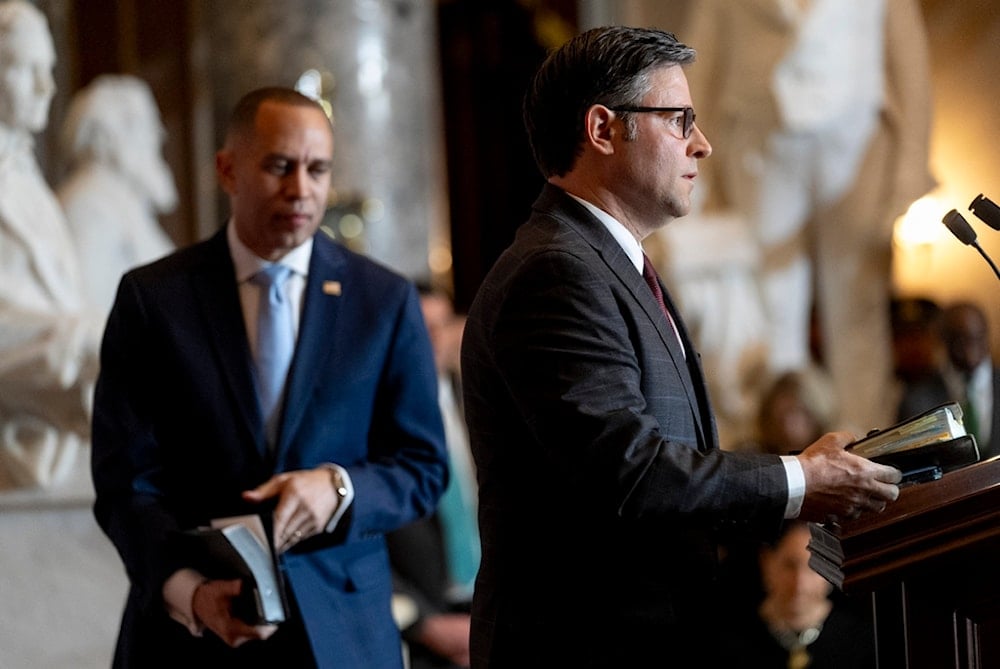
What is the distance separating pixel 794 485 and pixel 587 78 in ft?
2.34

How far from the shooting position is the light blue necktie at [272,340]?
2.85 metres

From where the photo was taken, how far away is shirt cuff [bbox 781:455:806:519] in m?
2.09

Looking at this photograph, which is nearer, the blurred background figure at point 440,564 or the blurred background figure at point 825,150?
the blurred background figure at point 440,564

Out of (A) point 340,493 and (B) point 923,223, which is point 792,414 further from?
(A) point 340,493

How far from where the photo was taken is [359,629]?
2.80 m

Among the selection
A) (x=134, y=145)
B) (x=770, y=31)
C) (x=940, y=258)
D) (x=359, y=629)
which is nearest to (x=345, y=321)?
(x=359, y=629)

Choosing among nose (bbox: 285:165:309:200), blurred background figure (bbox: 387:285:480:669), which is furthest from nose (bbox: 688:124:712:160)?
blurred background figure (bbox: 387:285:480:669)

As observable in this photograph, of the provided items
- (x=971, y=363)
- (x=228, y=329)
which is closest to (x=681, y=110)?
(x=228, y=329)

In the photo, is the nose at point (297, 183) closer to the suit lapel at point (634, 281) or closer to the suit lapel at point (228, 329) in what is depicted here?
the suit lapel at point (228, 329)

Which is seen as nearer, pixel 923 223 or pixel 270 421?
pixel 270 421

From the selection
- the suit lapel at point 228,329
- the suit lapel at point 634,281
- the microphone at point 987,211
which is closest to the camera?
the suit lapel at point 634,281

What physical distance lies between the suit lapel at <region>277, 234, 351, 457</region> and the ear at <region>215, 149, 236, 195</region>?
20cm

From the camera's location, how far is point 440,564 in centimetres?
478

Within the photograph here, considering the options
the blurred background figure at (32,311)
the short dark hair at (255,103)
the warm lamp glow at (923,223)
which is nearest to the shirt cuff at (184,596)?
the short dark hair at (255,103)
